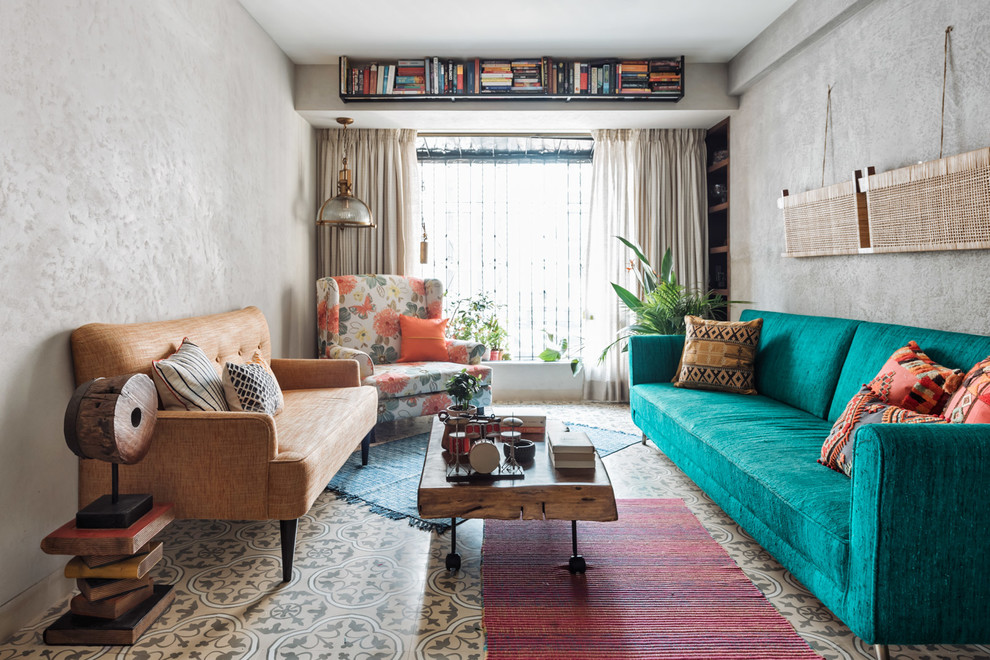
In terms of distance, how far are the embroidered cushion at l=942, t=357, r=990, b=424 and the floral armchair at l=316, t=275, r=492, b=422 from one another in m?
2.55

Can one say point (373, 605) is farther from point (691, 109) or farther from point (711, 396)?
point (691, 109)

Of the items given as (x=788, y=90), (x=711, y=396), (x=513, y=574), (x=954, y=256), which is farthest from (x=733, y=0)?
(x=513, y=574)

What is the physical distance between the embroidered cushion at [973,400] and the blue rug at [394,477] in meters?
1.81

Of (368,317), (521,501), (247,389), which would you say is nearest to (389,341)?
→ (368,317)

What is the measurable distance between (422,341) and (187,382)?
2.33m

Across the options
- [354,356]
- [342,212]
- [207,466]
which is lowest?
[207,466]

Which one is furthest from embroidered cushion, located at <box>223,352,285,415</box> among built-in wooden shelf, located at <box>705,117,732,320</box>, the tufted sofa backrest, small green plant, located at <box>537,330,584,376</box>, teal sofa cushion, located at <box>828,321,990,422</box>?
built-in wooden shelf, located at <box>705,117,732,320</box>

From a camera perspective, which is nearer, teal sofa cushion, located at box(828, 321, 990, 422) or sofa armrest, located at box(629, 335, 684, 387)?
teal sofa cushion, located at box(828, 321, 990, 422)

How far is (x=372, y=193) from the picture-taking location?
198 inches

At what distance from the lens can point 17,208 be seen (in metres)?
1.79

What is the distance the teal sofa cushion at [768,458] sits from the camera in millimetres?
1700

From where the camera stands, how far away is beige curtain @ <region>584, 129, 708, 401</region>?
5.05 m

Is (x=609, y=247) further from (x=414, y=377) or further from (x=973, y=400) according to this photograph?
(x=973, y=400)

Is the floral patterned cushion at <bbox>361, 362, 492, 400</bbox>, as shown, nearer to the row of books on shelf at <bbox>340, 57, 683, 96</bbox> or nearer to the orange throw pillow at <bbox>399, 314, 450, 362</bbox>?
the orange throw pillow at <bbox>399, 314, 450, 362</bbox>
